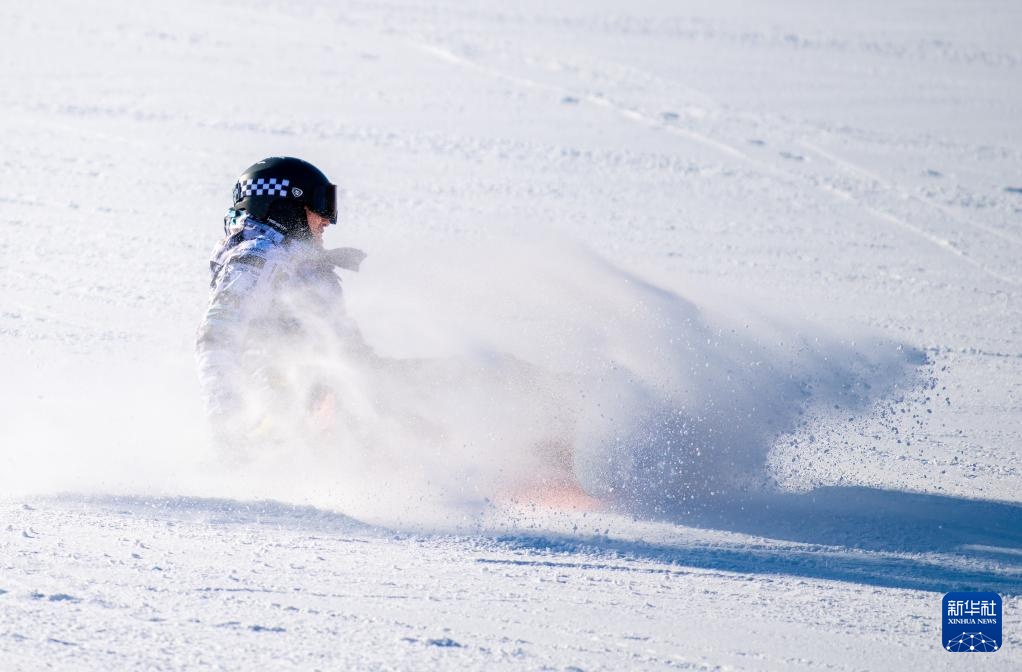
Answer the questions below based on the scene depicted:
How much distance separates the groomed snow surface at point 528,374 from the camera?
4695 mm

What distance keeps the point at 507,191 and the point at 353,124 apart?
8.07ft

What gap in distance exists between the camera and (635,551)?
17.9 ft

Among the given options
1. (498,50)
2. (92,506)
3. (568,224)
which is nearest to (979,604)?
(92,506)

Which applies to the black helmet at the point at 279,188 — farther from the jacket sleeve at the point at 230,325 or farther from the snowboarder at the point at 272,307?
the jacket sleeve at the point at 230,325

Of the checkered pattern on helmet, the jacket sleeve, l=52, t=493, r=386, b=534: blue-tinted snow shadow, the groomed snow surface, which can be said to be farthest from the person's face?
l=52, t=493, r=386, b=534: blue-tinted snow shadow

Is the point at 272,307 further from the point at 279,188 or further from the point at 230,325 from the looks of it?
the point at 279,188

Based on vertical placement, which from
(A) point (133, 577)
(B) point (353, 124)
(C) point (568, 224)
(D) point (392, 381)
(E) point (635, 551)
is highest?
(B) point (353, 124)

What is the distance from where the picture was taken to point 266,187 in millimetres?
6164

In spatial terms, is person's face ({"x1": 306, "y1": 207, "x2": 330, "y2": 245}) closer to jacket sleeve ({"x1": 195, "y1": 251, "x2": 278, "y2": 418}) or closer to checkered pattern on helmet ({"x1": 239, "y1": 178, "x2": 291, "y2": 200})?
checkered pattern on helmet ({"x1": 239, "y1": 178, "x2": 291, "y2": 200})

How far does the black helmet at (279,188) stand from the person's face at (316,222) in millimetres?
22

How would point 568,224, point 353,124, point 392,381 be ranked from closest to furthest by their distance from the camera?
point 392,381 → point 568,224 → point 353,124

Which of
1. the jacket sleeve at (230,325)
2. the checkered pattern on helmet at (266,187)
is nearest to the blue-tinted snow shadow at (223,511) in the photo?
the jacket sleeve at (230,325)

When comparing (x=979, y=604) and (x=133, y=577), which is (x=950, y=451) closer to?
(x=979, y=604)

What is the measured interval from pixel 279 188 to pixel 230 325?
0.76 metres
